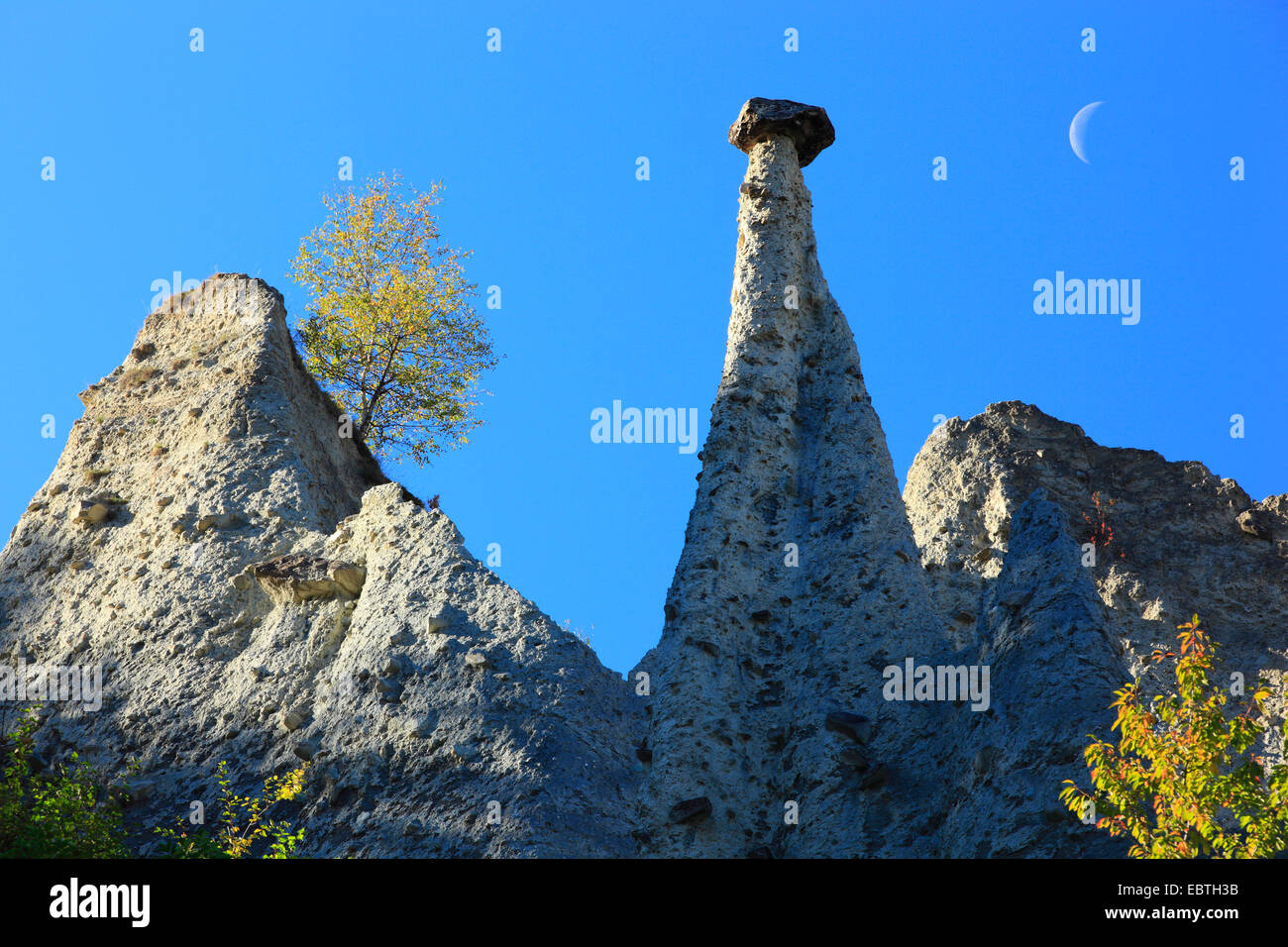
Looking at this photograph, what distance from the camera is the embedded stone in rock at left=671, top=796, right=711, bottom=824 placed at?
9961 mm

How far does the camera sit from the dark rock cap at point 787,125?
15.5 meters

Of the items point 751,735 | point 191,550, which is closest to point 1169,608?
point 751,735

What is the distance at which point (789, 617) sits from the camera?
11648 millimetres

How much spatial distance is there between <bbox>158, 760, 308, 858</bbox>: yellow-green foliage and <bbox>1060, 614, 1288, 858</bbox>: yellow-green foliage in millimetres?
6921

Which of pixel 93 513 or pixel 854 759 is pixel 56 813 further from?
pixel 854 759

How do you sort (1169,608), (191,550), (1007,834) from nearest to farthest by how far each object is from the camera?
(1007,834) < (191,550) < (1169,608)

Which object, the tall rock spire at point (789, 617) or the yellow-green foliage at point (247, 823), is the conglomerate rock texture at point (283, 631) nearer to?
the yellow-green foliage at point (247, 823)

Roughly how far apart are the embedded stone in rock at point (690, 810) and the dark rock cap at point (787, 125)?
28.6 ft

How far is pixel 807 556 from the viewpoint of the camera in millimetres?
12047

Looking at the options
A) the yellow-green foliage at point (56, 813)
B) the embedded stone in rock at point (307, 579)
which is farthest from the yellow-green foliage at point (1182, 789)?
the embedded stone in rock at point (307, 579)

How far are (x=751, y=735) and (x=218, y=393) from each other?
34.2ft

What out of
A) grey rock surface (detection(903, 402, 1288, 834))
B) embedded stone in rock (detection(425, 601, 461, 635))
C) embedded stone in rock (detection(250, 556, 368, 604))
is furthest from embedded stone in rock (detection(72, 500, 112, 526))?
grey rock surface (detection(903, 402, 1288, 834))
